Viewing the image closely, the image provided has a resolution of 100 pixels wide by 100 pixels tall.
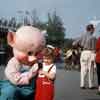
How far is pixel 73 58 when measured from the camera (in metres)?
28.5

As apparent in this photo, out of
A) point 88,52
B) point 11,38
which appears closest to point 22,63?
point 11,38

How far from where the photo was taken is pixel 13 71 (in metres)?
5.38

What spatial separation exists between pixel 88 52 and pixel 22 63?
29.0 ft

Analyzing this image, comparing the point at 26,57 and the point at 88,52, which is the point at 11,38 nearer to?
the point at 26,57

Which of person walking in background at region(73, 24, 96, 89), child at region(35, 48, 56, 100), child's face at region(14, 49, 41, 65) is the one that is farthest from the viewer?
person walking in background at region(73, 24, 96, 89)

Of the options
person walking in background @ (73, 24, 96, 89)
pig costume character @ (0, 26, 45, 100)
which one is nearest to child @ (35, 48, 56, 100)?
pig costume character @ (0, 26, 45, 100)

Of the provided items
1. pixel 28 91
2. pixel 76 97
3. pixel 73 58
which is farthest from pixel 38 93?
pixel 73 58

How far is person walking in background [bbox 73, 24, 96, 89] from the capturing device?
1392 centimetres

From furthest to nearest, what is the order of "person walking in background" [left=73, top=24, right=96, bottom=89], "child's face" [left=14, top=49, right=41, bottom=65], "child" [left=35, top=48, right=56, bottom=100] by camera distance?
"person walking in background" [left=73, top=24, right=96, bottom=89] < "child" [left=35, top=48, right=56, bottom=100] < "child's face" [left=14, top=49, right=41, bottom=65]

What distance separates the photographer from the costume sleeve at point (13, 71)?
536 cm

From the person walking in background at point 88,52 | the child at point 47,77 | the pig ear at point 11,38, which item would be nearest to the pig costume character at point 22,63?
the pig ear at point 11,38

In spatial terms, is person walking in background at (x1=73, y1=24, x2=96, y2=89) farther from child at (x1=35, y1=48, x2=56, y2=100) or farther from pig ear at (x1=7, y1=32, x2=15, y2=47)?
pig ear at (x1=7, y1=32, x2=15, y2=47)

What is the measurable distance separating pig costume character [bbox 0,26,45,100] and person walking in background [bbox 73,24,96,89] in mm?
8457

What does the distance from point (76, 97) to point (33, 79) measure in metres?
7.31
